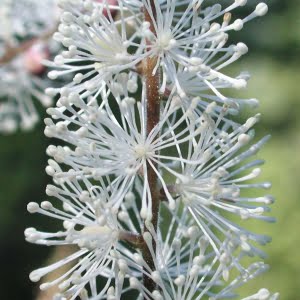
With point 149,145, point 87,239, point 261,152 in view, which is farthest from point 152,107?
point 261,152

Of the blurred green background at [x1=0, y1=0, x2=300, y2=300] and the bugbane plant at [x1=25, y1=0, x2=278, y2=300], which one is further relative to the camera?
the blurred green background at [x1=0, y1=0, x2=300, y2=300]

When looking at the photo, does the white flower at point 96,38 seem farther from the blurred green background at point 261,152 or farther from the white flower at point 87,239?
the blurred green background at point 261,152

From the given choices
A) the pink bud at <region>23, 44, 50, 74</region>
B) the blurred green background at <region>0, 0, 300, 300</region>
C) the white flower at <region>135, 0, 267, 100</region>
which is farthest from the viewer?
the blurred green background at <region>0, 0, 300, 300</region>

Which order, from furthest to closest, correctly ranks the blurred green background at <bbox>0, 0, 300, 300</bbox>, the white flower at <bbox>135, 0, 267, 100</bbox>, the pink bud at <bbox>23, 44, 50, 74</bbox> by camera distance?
the blurred green background at <bbox>0, 0, 300, 300</bbox>, the pink bud at <bbox>23, 44, 50, 74</bbox>, the white flower at <bbox>135, 0, 267, 100</bbox>

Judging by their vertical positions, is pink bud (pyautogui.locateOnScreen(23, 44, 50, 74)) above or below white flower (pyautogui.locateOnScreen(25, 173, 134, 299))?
above

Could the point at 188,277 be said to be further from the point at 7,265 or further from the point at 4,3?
the point at 7,265

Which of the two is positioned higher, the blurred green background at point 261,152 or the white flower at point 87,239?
the blurred green background at point 261,152

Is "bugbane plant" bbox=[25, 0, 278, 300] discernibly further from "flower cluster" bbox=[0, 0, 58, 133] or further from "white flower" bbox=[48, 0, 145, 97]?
"flower cluster" bbox=[0, 0, 58, 133]

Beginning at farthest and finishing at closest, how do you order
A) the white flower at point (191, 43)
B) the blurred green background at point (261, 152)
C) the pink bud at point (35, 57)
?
the blurred green background at point (261, 152) < the pink bud at point (35, 57) < the white flower at point (191, 43)

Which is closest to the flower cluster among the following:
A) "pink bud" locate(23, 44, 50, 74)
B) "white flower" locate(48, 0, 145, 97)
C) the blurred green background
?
"pink bud" locate(23, 44, 50, 74)

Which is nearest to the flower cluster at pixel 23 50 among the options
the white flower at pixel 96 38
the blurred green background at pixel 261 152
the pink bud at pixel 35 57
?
the pink bud at pixel 35 57
